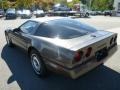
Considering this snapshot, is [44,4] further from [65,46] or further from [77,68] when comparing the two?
[77,68]

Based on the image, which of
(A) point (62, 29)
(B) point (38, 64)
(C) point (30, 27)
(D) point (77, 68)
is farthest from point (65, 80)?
(C) point (30, 27)

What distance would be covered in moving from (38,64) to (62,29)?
1018 mm

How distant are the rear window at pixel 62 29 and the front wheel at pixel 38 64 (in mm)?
500

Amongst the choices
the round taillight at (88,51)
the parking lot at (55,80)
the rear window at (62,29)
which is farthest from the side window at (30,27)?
the round taillight at (88,51)

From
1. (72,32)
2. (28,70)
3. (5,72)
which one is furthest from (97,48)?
(5,72)

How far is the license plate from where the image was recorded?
4.02 meters

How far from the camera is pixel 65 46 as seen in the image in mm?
3695

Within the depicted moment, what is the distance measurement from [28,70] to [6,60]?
46.9 inches

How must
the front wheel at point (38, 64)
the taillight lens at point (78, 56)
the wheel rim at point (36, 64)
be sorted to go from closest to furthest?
the taillight lens at point (78, 56) → the front wheel at point (38, 64) → the wheel rim at point (36, 64)

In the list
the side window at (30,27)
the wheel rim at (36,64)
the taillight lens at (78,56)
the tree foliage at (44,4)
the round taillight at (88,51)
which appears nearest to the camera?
the taillight lens at (78,56)

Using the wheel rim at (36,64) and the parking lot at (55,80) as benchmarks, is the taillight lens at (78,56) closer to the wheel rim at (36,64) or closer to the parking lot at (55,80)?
the parking lot at (55,80)

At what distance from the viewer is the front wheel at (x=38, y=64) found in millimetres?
4344

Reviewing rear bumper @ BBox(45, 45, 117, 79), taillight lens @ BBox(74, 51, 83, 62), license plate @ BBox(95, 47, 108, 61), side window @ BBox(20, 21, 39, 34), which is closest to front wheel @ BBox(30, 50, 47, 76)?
rear bumper @ BBox(45, 45, 117, 79)

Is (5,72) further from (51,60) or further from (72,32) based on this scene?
(72,32)
